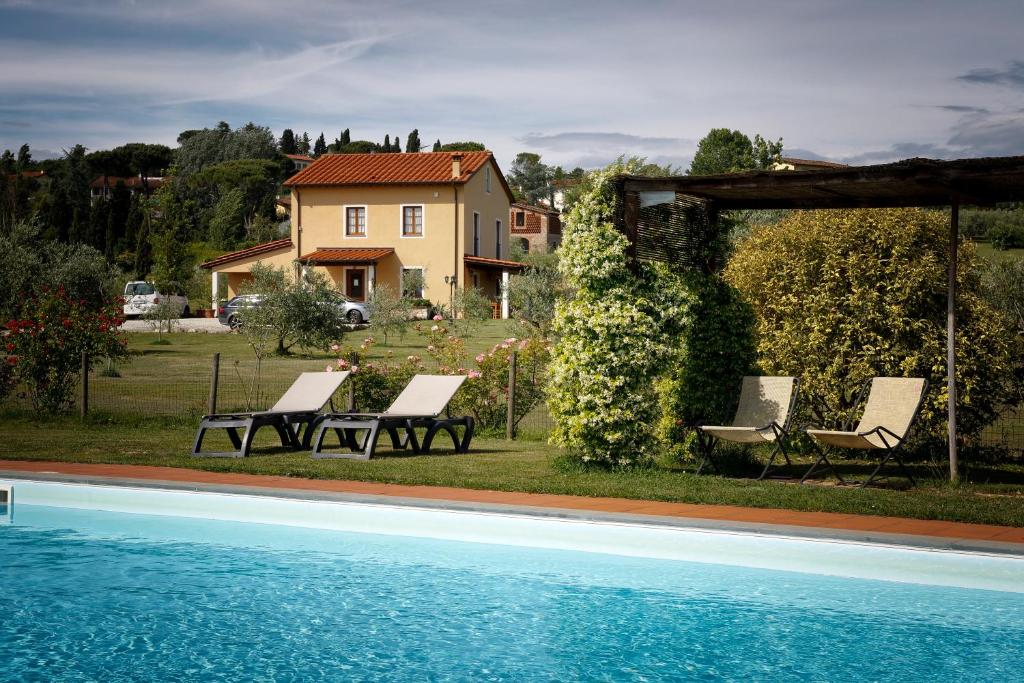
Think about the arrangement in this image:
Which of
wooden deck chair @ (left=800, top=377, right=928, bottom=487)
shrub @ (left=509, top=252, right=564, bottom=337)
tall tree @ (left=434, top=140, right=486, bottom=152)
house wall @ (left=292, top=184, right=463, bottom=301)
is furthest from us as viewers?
tall tree @ (left=434, top=140, right=486, bottom=152)

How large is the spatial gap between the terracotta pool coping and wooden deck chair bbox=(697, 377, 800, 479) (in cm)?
134

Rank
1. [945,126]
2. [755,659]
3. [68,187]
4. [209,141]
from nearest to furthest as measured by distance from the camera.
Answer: [755,659], [945,126], [68,187], [209,141]

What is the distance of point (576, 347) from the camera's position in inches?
375

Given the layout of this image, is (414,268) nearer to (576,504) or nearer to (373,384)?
(373,384)

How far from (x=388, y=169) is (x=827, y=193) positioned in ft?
118

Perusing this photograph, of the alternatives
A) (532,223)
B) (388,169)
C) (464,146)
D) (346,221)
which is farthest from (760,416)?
(464,146)

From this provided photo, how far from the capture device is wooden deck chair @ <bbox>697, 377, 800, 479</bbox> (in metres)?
9.20

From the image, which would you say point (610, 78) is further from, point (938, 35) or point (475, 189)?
point (475, 189)

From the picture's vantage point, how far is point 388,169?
4447 centimetres

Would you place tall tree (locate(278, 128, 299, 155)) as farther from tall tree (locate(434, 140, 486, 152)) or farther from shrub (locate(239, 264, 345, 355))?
shrub (locate(239, 264, 345, 355))

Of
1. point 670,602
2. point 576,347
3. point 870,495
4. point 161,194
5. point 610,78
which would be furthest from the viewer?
point 161,194

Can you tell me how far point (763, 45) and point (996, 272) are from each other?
31.2 feet

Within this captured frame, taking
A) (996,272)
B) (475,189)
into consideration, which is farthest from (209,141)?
(996,272)

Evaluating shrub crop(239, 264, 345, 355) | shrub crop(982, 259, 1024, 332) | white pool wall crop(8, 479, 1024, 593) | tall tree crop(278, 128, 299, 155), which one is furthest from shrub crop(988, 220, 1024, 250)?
tall tree crop(278, 128, 299, 155)
